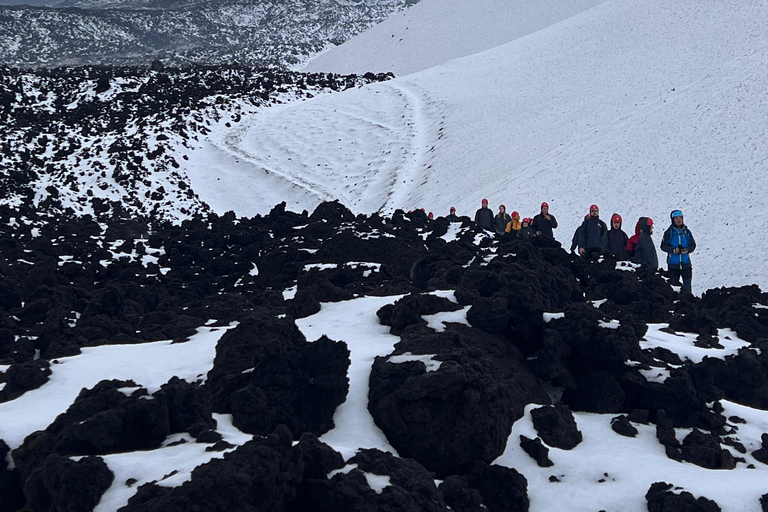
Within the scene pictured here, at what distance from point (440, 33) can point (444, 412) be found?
225ft

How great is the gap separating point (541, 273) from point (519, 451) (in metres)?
4.10

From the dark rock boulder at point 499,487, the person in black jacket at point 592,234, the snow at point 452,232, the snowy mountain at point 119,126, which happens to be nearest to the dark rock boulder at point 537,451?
the dark rock boulder at point 499,487

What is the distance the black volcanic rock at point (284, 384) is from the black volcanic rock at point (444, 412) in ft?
1.36

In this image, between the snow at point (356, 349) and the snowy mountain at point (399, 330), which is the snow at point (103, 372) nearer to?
the snowy mountain at point (399, 330)

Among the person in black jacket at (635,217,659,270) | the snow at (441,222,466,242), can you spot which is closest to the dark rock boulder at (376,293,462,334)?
the person in black jacket at (635,217,659,270)

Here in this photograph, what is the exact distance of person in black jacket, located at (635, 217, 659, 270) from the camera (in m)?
15.0

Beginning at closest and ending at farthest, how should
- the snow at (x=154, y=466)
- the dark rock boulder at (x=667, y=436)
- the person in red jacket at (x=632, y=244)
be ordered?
1. the snow at (x=154, y=466)
2. the dark rock boulder at (x=667, y=436)
3. the person in red jacket at (x=632, y=244)

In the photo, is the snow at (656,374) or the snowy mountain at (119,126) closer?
the snow at (656,374)

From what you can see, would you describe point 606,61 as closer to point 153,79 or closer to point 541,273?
point 153,79

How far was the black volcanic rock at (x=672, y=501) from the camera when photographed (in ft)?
19.5

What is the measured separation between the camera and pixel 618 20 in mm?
42750

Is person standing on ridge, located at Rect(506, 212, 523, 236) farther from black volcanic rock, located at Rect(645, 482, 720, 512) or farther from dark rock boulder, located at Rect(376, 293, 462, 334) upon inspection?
black volcanic rock, located at Rect(645, 482, 720, 512)

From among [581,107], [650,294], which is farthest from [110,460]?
[581,107]

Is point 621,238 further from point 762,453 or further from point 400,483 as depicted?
point 400,483
